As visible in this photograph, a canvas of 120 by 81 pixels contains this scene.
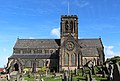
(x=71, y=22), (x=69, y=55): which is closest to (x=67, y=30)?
(x=71, y=22)

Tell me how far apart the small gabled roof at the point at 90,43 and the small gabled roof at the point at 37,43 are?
875 centimetres

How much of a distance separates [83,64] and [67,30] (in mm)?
12813

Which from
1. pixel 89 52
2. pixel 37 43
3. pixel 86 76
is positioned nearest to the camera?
pixel 86 76

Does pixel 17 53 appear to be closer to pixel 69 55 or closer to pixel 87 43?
pixel 69 55

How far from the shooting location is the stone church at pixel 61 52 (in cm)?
8094

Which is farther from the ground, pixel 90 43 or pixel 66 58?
pixel 90 43

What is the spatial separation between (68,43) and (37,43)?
15427 millimetres

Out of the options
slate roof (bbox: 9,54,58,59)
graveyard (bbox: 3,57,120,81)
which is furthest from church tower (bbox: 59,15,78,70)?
graveyard (bbox: 3,57,120,81)

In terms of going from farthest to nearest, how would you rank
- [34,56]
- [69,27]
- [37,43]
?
[37,43]
[34,56]
[69,27]

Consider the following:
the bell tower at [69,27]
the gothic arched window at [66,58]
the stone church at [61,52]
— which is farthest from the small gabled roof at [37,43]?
the gothic arched window at [66,58]

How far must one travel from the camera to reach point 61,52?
81062 millimetres

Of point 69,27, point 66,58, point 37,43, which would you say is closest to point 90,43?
point 69,27

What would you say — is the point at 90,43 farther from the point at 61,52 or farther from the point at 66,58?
the point at 61,52

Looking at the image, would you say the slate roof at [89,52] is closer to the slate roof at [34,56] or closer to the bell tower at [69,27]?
the bell tower at [69,27]
